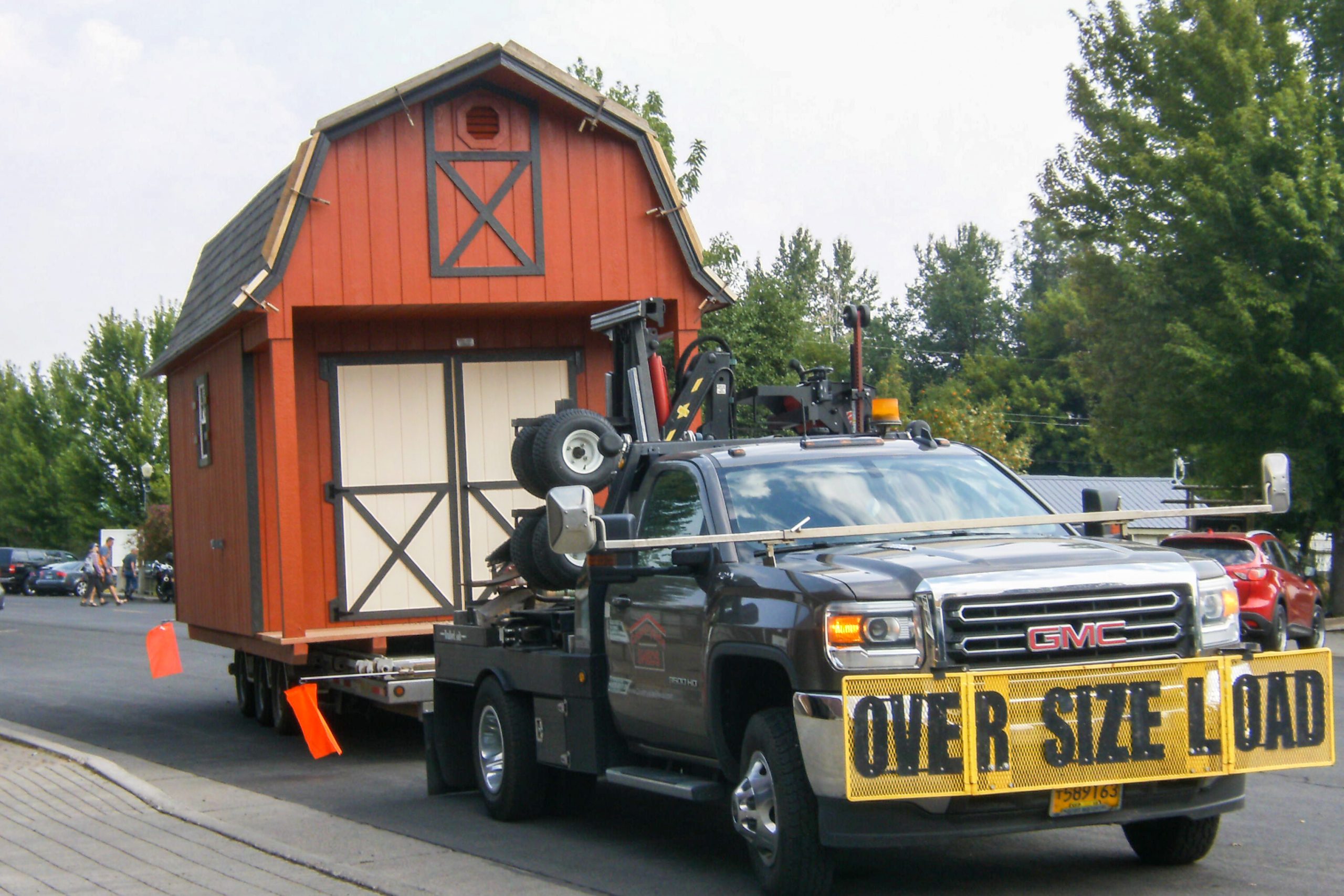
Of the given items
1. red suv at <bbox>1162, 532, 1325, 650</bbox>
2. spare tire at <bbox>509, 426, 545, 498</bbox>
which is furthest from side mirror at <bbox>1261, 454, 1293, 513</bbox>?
red suv at <bbox>1162, 532, 1325, 650</bbox>

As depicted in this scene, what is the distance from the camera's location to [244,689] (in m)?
16.1

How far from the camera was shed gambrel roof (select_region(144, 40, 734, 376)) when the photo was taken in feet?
41.8

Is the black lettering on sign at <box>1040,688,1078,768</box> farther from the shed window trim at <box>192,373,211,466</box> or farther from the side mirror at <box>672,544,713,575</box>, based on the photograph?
the shed window trim at <box>192,373,211,466</box>

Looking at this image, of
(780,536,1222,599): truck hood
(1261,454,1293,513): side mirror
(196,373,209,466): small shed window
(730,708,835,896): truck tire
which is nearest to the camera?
(780,536,1222,599): truck hood

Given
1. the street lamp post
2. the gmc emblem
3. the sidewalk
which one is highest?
the street lamp post

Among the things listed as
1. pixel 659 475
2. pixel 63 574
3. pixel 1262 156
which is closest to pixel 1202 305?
pixel 1262 156

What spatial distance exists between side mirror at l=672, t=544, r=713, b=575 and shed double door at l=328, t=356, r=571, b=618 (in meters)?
6.76

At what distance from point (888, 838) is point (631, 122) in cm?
901

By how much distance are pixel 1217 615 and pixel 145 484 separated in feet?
191

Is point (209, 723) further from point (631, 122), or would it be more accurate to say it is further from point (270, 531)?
point (631, 122)

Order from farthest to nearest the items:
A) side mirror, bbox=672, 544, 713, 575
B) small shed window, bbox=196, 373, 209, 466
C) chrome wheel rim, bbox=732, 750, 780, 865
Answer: small shed window, bbox=196, 373, 209, 466
side mirror, bbox=672, 544, 713, 575
chrome wheel rim, bbox=732, 750, 780, 865

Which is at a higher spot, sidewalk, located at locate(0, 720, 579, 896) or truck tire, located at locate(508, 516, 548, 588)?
truck tire, located at locate(508, 516, 548, 588)

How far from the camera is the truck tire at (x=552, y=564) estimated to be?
30.8 feet

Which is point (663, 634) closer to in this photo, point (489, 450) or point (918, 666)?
point (918, 666)
